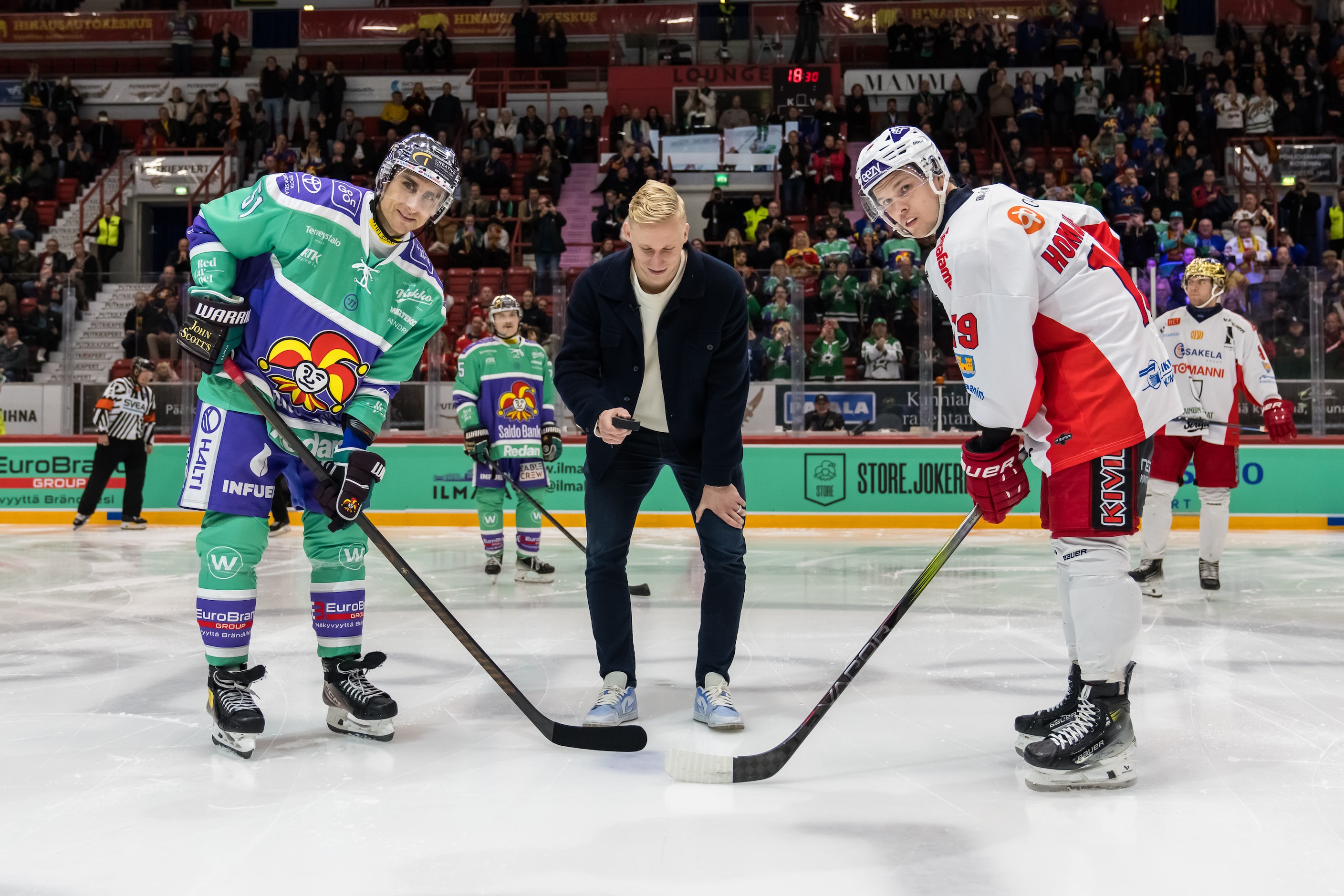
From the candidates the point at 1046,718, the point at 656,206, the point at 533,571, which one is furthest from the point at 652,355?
the point at 533,571

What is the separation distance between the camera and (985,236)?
2.53 meters

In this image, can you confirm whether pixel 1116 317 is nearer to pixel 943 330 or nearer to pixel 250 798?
pixel 250 798

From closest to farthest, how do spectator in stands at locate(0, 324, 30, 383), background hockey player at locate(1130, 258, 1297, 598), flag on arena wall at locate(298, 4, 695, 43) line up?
background hockey player at locate(1130, 258, 1297, 598) → spectator in stands at locate(0, 324, 30, 383) → flag on arena wall at locate(298, 4, 695, 43)

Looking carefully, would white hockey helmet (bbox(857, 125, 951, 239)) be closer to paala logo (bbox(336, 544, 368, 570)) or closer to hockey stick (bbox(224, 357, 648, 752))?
hockey stick (bbox(224, 357, 648, 752))

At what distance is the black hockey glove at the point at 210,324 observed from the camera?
282 centimetres

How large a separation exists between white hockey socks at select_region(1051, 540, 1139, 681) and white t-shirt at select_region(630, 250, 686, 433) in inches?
43.7

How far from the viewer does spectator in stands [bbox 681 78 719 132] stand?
16.0 m

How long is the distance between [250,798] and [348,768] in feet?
0.92

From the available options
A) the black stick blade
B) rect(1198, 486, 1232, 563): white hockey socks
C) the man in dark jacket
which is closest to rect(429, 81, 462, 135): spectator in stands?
rect(1198, 486, 1232, 563): white hockey socks

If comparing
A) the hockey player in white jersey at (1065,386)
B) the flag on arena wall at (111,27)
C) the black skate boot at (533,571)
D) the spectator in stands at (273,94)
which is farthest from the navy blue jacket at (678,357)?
the flag on arena wall at (111,27)

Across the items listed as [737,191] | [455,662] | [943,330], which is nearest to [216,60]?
[737,191]

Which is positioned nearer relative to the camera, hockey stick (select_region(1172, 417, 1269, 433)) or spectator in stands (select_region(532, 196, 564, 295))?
hockey stick (select_region(1172, 417, 1269, 433))

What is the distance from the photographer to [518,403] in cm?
650

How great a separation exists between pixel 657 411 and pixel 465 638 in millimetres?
813
